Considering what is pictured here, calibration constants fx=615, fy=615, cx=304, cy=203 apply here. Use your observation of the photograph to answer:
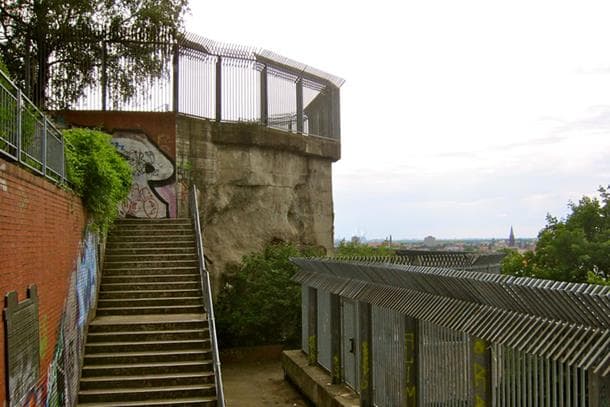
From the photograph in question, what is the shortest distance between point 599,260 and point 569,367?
17372 mm

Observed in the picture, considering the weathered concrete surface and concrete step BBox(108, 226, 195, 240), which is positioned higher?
the weathered concrete surface

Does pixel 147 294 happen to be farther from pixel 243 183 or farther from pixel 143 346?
pixel 243 183

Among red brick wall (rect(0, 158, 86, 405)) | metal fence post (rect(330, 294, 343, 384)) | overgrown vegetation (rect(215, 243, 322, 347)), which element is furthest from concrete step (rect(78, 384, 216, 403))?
overgrown vegetation (rect(215, 243, 322, 347))

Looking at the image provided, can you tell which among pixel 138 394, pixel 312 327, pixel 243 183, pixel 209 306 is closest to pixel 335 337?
pixel 312 327

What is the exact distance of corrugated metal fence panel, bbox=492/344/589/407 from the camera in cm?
514

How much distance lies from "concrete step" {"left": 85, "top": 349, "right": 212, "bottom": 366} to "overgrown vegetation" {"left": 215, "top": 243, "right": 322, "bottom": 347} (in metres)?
5.42

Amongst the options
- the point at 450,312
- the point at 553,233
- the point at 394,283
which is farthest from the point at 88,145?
the point at 553,233

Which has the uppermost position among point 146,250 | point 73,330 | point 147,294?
point 146,250

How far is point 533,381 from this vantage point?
18.8ft

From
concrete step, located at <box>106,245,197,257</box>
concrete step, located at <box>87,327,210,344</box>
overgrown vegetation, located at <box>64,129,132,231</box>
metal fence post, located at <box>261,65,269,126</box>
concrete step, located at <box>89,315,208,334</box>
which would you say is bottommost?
concrete step, located at <box>87,327,210,344</box>

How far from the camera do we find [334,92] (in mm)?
23312

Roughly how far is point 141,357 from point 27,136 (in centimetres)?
521

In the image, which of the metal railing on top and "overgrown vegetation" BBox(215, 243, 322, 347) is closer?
the metal railing on top

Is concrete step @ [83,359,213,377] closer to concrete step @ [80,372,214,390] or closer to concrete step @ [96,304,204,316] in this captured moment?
concrete step @ [80,372,214,390]
